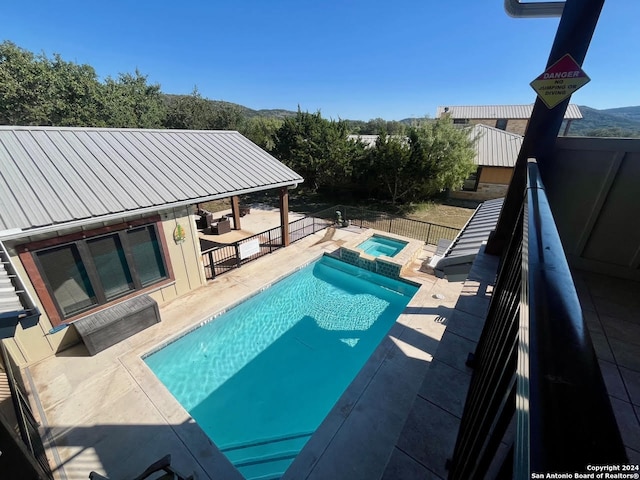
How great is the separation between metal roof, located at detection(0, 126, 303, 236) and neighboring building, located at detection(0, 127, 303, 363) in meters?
0.02

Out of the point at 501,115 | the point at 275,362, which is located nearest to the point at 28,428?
the point at 275,362

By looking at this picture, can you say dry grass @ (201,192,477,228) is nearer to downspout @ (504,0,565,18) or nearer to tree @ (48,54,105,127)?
downspout @ (504,0,565,18)

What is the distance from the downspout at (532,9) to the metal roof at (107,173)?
6925 mm

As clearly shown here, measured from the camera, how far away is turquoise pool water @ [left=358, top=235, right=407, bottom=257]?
1173cm

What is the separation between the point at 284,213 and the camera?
1056cm

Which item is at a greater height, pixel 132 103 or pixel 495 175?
pixel 132 103

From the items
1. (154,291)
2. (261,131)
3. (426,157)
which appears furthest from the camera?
(261,131)

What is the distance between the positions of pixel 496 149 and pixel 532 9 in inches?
769

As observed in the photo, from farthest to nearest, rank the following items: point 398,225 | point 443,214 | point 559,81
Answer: point 443,214 < point 398,225 < point 559,81

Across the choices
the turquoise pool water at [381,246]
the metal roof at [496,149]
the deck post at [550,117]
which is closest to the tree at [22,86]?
the turquoise pool water at [381,246]

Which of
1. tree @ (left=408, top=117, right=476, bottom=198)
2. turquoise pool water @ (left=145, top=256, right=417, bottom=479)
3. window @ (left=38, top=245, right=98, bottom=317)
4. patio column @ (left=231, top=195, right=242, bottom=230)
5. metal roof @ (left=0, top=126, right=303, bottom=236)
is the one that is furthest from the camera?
tree @ (left=408, top=117, right=476, bottom=198)

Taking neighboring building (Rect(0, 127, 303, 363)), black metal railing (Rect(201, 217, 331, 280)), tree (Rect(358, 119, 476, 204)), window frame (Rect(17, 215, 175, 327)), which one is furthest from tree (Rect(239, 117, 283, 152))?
window frame (Rect(17, 215, 175, 327))

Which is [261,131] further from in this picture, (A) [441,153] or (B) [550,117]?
(B) [550,117]

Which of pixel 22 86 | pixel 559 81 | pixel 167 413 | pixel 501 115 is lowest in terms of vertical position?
pixel 167 413
